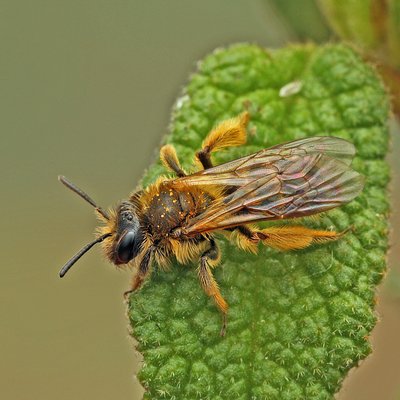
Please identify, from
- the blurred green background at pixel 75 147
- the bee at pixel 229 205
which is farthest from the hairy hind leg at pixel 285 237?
the blurred green background at pixel 75 147

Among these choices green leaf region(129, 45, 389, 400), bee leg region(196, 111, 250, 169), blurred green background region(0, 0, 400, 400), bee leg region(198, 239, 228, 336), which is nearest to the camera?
green leaf region(129, 45, 389, 400)

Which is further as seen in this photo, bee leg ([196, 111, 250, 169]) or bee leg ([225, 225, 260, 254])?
bee leg ([196, 111, 250, 169])

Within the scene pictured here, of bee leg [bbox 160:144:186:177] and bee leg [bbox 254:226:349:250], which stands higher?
bee leg [bbox 160:144:186:177]

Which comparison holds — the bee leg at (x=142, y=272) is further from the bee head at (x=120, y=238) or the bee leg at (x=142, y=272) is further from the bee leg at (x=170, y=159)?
the bee leg at (x=170, y=159)

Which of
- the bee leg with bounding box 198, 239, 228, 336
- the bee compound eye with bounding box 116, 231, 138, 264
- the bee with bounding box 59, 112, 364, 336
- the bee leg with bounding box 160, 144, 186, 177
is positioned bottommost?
the bee leg with bounding box 198, 239, 228, 336

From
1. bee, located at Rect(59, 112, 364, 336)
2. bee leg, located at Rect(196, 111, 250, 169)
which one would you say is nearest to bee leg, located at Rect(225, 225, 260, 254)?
bee, located at Rect(59, 112, 364, 336)

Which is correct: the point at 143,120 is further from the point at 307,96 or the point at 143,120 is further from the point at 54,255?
the point at 307,96

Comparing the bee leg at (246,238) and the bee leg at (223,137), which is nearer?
the bee leg at (246,238)

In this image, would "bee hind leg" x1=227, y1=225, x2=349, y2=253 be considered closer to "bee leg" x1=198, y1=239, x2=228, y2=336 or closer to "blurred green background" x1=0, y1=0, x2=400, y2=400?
"bee leg" x1=198, y1=239, x2=228, y2=336
